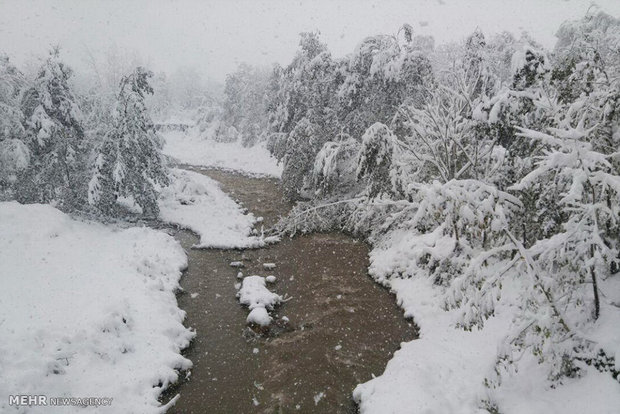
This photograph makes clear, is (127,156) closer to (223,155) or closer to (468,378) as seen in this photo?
(468,378)

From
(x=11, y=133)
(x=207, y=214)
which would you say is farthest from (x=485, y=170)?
(x=11, y=133)

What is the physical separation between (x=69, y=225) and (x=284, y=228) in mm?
7710

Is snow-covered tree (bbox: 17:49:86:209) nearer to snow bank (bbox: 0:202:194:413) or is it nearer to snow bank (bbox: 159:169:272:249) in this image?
snow bank (bbox: 0:202:194:413)

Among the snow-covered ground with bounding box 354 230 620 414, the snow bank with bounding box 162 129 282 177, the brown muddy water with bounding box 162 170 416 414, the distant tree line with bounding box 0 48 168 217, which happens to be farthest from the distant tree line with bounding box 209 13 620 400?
the distant tree line with bounding box 0 48 168 217

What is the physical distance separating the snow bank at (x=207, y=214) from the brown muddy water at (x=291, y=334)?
2.62 feet

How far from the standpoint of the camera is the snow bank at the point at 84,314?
666 cm

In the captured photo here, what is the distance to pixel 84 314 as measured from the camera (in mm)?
8211

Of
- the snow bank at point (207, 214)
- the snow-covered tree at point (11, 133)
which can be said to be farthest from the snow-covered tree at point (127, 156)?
the snow-covered tree at point (11, 133)

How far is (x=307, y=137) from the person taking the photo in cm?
1814

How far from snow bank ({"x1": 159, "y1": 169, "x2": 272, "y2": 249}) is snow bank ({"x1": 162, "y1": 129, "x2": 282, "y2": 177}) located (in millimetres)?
6349

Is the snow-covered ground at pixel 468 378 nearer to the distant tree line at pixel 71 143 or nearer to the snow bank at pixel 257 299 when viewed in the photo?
the snow bank at pixel 257 299

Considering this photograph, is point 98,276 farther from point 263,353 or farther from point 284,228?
point 284,228

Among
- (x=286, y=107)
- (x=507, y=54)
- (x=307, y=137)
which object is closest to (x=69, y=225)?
(x=307, y=137)

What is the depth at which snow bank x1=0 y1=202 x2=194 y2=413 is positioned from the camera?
262 inches
